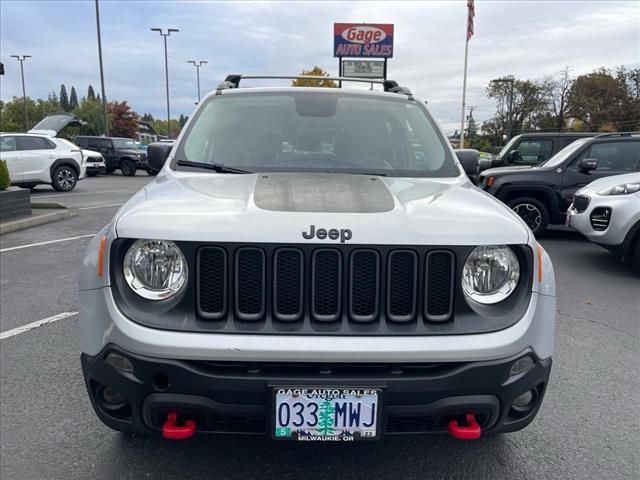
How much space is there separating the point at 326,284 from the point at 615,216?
5.50 meters

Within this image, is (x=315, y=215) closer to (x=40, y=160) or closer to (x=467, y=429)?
(x=467, y=429)

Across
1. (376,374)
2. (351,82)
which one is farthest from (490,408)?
(351,82)

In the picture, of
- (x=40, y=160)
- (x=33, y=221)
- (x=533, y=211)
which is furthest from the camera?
(x=40, y=160)

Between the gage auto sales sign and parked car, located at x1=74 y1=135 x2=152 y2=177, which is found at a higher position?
the gage auto sales sign

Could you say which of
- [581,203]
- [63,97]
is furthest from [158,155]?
[63,97]

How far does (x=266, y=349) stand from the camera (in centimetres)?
191

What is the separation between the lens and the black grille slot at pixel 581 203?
670 cm

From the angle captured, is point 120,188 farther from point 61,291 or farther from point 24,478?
point 24,478

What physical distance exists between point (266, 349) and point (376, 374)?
16.5 inches

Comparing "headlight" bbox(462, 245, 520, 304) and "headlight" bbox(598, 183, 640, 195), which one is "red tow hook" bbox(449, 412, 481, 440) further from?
"headlight" bbox(598, 183, 640, 195)

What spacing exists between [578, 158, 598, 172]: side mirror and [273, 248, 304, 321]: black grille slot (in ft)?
24.7

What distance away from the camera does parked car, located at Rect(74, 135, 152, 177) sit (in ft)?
83.3

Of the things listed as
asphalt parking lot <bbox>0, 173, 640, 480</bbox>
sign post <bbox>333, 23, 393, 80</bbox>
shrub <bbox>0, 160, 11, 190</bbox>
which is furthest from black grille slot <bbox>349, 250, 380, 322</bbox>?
sign post <bbox>333, 23, 393, 80</bbox>

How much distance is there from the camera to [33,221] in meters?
9.68
